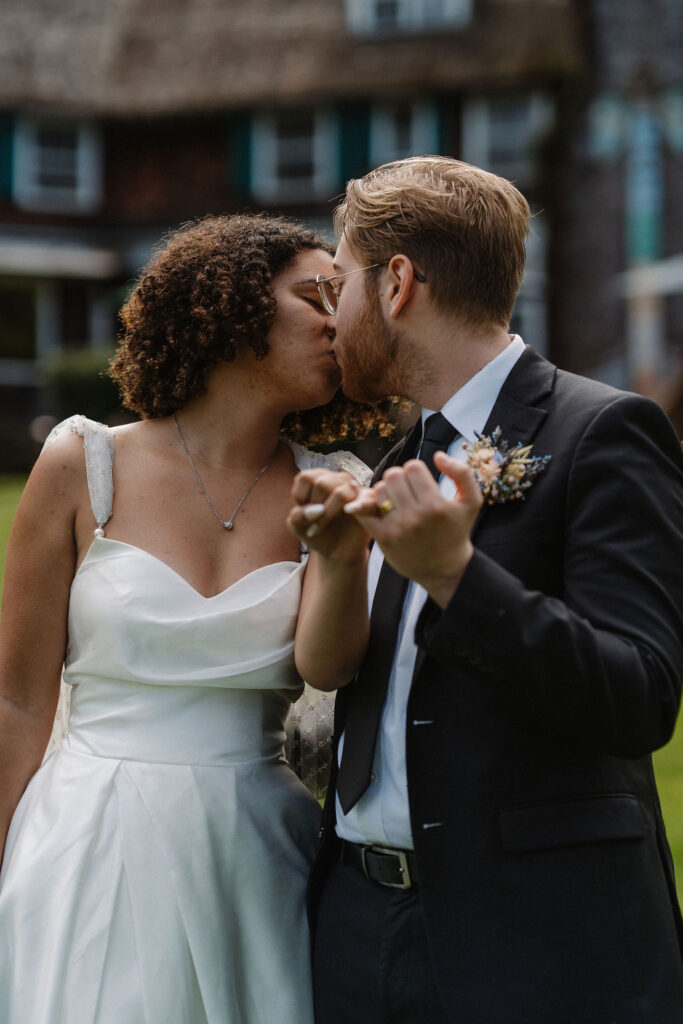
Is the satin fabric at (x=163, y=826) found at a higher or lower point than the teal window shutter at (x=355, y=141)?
lower

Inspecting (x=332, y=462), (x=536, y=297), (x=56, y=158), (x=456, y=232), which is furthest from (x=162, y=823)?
(x=56, y=158)

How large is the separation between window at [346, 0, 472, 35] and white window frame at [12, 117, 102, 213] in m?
5.42

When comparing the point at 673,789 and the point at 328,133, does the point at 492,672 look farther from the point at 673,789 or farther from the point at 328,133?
the point at 328,133

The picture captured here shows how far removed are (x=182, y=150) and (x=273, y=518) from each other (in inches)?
756

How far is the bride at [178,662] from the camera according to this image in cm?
265

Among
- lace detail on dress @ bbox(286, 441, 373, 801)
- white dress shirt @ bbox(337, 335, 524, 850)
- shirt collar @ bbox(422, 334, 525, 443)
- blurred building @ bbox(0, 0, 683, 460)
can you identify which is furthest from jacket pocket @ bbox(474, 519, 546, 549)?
blurred building @ bbox(0, 0, 683, 460)

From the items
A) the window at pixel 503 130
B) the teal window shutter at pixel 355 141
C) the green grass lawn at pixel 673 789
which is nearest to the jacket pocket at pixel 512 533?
the green grass lawn at pixel 673 789

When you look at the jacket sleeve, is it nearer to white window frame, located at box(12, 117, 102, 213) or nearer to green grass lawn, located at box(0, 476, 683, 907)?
green grass lawn, located at box(0, 476, 683, 907)

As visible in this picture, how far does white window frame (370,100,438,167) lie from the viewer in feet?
64.5

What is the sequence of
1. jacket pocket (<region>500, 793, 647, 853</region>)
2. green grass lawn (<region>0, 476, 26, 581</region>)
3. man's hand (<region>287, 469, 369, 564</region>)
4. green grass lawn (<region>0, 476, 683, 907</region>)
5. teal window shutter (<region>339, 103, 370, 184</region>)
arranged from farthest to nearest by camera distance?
teal window shutter (<region>339, 103, 370, 184</region>)
green grass lawn (<region>0, 476, 26, 581</region>)
green grass lawn (<region>0, 476, 683, 907</region>)
jacket pocket (<region>500, 793, 647, 853</region>)
man's hand (<region>287, 469, 369, 564</region>)

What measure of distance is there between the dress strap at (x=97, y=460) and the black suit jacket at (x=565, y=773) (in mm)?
1031

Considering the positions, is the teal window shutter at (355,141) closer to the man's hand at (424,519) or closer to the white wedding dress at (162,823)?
the white wedding dress at (162,823)

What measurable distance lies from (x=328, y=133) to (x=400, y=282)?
1892 cm

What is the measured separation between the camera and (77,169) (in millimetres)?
21516
